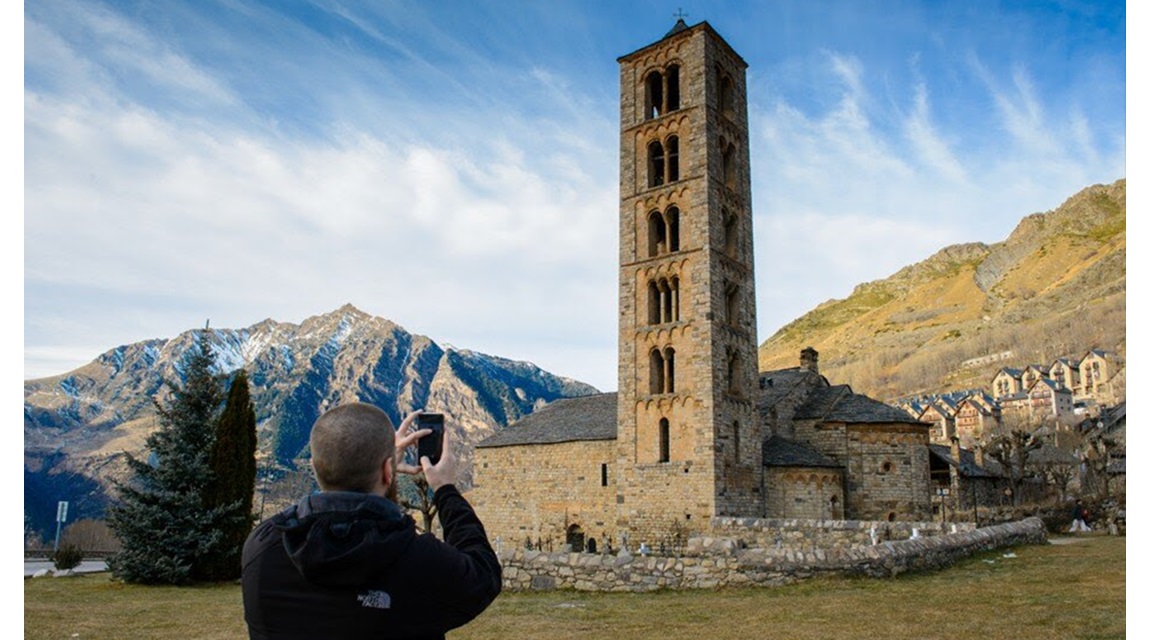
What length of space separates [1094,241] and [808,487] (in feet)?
672

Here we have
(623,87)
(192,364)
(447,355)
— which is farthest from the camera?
(447,355)

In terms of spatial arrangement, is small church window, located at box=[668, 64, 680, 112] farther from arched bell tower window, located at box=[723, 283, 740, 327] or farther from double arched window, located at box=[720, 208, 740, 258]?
arched bell tower window, located at box=[723, 283, 740, 327]

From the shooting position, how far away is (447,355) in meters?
189

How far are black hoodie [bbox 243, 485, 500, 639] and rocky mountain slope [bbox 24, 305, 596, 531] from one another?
103m

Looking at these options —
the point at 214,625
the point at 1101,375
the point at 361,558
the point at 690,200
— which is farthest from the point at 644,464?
the point at 1101,375

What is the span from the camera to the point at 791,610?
472 inches

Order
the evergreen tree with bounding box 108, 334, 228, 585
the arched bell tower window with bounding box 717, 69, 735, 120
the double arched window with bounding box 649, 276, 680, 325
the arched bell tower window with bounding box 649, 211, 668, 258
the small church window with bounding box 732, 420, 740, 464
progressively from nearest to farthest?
1. the evergreen tree with bounding box 108, 334, 228, 585
2. the small church window with bounding box 732, 420, 740, 464
3. the double arched window with bounding box 649, 276, 680, 325
4. the arched bell tower window with bounding box 649, 211, 668, 258
5. the arched bell tower window with bounding box 717, 69, 735, 120

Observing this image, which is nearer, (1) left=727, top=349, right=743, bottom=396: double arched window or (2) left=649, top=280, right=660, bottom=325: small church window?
(1) left=727, top=349, right=743, bottom=396: double arched window

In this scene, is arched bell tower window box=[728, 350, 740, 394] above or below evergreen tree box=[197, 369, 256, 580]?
above

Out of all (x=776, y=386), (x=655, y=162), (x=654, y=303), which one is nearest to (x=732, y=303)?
(x=654, y=303)

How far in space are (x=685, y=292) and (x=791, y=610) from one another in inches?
777

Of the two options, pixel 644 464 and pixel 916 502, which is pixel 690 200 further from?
pixel 916 502

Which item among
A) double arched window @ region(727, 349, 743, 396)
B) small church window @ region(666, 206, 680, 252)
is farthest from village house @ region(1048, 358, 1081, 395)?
small church window @ region(666, 206, 680, 252)

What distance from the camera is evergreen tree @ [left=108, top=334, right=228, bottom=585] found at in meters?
19.2
